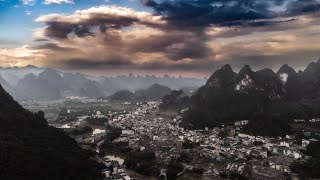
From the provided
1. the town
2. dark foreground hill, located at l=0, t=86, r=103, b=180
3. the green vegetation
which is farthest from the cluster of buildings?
dark foreground hill, located at l=0, t=86, r=103, b=180

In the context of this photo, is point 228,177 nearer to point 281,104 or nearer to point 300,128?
point 300,128

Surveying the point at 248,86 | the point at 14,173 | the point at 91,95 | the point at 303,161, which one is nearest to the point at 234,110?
the point at 248,86

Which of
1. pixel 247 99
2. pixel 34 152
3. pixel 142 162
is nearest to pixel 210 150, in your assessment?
pixel 142 162

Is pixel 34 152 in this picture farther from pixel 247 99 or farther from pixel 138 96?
pixel 138 96

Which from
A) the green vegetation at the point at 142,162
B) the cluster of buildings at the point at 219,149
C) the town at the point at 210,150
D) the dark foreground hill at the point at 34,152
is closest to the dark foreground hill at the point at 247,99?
the town at the point at 210,150

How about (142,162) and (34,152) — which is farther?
(142,162)

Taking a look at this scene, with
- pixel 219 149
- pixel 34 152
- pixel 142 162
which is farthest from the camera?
pixel 219 149

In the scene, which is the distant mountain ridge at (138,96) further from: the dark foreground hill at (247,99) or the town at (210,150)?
the town at (210,150)
